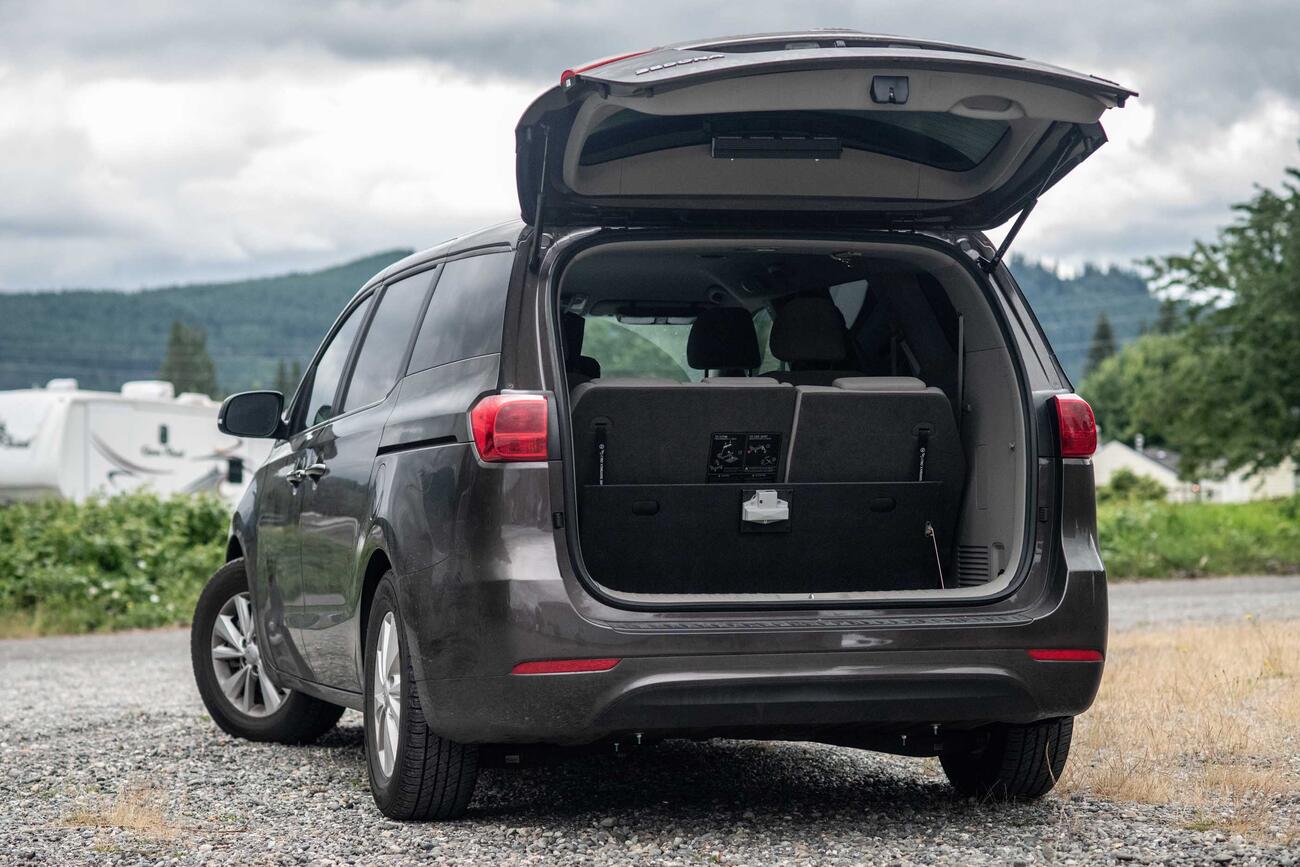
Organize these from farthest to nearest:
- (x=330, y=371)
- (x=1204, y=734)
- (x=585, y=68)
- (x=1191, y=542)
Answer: (x=1191, y=542) → (x=330, y=371) → (x=1204, y=734) → (x=585, y=68)

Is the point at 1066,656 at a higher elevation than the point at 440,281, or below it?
below

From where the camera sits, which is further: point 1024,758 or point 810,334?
point 810,334

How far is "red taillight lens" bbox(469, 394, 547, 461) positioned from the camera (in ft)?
15.0

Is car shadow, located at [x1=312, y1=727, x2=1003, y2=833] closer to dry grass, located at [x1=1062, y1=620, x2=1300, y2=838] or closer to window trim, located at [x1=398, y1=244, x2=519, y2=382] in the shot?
dry grass, located at [x1=1062, y1=620, x2=1300, y2=838]

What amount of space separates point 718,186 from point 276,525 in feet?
8.32

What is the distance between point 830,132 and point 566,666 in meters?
1.81

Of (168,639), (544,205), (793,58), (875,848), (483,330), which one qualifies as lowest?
(168,639)

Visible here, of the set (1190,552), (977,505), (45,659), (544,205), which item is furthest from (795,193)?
(1190,552)

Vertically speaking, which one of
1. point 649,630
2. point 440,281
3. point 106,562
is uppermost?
point 440,281

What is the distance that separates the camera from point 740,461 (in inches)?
213

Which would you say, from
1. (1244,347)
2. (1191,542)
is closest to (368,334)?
(1191,542)

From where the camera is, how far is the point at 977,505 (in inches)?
212

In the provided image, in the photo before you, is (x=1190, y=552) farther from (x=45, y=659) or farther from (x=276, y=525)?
(x=276, y=525)

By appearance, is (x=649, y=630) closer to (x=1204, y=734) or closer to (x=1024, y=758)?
(x=1024, y=758)
